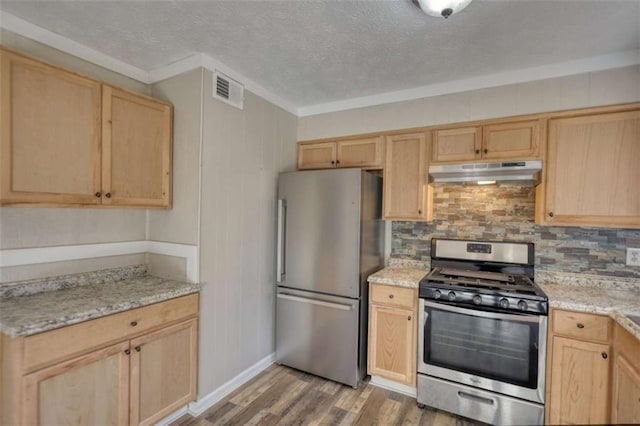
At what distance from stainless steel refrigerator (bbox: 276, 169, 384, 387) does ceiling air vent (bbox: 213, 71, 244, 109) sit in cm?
74

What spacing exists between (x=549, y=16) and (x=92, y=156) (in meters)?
2.72

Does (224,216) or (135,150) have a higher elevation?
(135,150)

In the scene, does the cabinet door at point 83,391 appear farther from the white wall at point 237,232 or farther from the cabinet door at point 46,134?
the cabinet door at point 46,134

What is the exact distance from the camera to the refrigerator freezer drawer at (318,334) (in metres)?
2.45

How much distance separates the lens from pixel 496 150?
90.4 inches

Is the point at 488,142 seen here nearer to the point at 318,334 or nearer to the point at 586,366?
the point at 586,366

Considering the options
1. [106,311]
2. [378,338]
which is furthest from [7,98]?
[378,338]

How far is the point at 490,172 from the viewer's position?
2246mm

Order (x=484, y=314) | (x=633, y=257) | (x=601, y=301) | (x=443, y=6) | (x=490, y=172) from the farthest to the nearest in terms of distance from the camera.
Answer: (x=490, y=172), (x=633, y=257), (x=484, y=314), (x=601, y=301), (x=443, y=6)

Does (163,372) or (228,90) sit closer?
(163,372)

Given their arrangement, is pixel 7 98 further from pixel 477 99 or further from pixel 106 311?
pixel 477 99

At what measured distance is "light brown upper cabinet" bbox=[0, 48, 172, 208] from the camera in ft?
4.98

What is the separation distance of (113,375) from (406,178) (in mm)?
2414

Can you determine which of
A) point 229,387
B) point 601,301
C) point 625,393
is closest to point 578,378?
point 625,393
